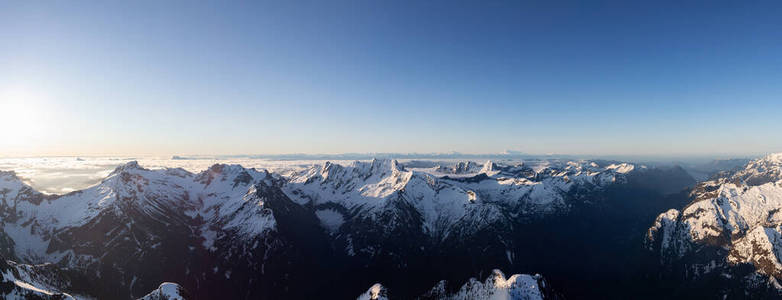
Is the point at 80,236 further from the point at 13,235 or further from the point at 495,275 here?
the point at 495,275

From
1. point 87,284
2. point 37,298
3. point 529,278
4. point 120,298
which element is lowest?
point 120,298

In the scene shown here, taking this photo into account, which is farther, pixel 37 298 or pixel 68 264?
pixel 68 264

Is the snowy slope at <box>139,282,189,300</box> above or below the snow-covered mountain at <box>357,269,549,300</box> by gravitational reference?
above

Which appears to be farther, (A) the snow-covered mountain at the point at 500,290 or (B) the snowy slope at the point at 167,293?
(A) the snow-covered mountain at the point at 500,290

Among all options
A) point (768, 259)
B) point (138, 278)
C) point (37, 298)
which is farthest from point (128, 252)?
point (768, 259)

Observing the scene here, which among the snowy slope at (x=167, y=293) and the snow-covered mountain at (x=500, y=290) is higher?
the snowy slope at (x=167, y=293)

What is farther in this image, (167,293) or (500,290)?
(500,290)

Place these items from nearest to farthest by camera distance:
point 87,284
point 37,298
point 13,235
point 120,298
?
point 37,298 < point 87,284 < point 120,298 < point 13,235

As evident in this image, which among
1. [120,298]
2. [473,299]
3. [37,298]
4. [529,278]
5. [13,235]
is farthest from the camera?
[13,235]

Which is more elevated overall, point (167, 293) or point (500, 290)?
point (167, 293)

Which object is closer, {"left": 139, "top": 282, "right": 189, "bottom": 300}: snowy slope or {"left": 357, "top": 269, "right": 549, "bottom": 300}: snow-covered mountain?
{"left": 139, "top": 282, "right": 189, "bottom": 300}: snowy slope

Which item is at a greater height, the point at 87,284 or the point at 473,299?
the point at 473,299
